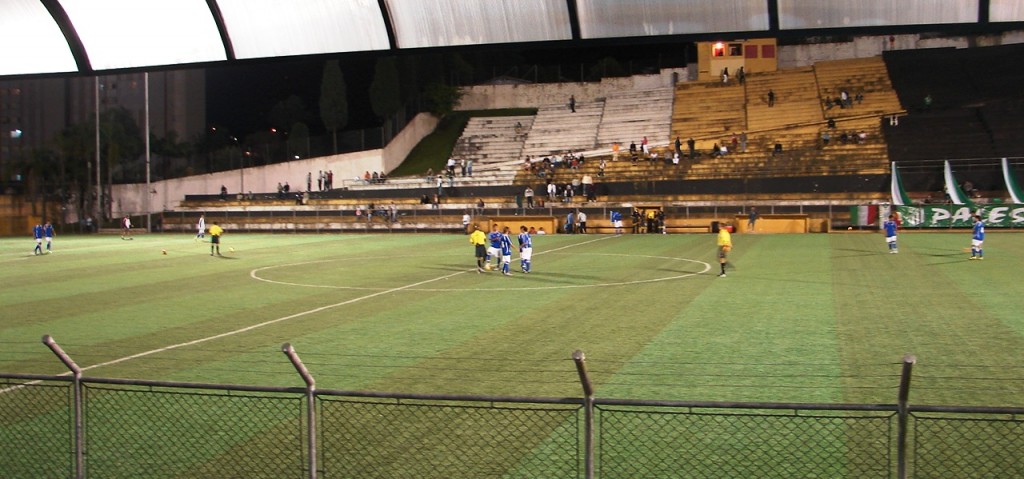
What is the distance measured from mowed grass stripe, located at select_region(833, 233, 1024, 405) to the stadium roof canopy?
22.4 ft

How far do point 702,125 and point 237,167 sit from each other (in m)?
38.7

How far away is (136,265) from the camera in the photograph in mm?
33469

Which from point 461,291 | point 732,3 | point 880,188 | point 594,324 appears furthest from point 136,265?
point 880,188

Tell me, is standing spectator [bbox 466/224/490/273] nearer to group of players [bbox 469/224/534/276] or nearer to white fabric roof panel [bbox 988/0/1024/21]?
group of players [bbox 469/224/534/276]

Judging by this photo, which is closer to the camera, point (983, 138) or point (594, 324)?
point (594, 324)

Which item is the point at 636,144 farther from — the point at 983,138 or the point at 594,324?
the point at 594,324

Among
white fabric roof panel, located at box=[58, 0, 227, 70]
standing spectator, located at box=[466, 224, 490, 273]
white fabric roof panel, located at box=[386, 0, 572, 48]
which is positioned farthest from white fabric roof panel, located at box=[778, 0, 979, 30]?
standing spectator, located at box=[466, 224, 490, 273]

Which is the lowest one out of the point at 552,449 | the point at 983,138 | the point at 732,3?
the point at 552,449

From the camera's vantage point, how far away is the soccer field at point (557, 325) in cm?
1151

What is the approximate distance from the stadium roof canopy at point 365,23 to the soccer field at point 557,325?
6.31 meters

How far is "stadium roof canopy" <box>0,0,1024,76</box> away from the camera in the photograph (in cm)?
437

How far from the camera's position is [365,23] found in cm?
490

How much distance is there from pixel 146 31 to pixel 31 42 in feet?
2.94

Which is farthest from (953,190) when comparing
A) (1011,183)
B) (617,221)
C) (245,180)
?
(245,180)
